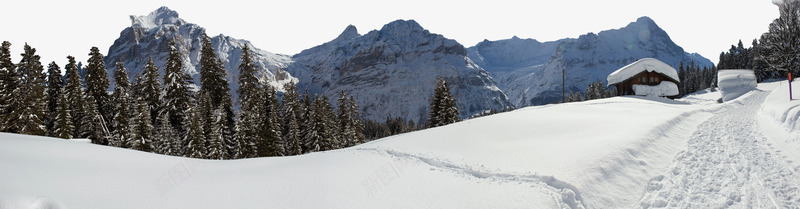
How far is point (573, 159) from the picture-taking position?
31.1 feet

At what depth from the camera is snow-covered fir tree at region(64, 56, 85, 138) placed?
36875 millimetres

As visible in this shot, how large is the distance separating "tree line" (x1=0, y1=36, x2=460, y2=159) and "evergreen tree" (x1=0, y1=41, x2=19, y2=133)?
2.3 inches

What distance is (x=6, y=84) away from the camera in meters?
31.0

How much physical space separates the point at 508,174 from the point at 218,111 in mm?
32023

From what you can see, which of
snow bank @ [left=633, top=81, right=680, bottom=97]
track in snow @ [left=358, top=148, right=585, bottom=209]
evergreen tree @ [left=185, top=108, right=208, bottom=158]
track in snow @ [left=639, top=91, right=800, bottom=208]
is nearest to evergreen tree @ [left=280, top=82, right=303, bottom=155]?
evergreen tree @ [left=185, top=108, right=208, bottom=158]

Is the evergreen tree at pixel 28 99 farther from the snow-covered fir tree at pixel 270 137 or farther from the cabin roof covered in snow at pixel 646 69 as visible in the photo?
the cabin roof covered in snow at pixel 646 69

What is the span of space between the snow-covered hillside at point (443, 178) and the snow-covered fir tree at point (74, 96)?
3512cm

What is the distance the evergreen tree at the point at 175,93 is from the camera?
3522 centimetres

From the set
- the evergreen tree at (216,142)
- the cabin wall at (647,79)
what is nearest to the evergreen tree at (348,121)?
the evergreen tree at (216,142)

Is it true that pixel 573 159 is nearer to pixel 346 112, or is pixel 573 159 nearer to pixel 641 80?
pixel 346 112

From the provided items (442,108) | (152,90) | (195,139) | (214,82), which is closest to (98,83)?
(152,90)

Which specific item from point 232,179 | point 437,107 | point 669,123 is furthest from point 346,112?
point 232,179

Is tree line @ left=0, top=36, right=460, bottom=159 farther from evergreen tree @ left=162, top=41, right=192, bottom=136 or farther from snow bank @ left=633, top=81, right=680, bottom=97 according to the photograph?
snow bank @ left=633, top=81, right=680, bottom=97

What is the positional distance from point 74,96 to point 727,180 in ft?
161
